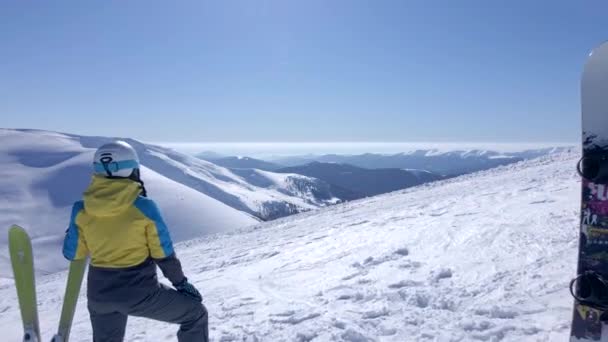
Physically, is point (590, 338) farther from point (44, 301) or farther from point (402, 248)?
point (44, 301)

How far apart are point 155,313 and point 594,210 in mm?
3533

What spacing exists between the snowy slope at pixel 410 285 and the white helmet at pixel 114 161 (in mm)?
Result: 2731

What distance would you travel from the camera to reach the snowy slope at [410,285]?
15.1 feet

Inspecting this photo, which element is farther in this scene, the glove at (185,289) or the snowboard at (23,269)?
the snowboard at (23,269)

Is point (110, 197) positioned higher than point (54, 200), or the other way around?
point (110, 197)

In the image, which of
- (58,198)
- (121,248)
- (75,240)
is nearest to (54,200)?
(58,198)

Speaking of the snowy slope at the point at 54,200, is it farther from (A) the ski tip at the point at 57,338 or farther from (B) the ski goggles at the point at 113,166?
(B) the ski goggles at the point at 113,166

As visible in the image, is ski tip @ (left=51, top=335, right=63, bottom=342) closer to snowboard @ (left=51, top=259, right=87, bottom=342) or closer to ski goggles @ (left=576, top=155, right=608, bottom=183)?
snowboard @ (left=51, top=259, right=87, bottom=342)

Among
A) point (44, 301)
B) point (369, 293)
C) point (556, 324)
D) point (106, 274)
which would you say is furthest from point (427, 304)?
point (44, 301)

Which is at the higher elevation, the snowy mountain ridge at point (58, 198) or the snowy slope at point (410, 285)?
the snowy slope at point (410, 285)

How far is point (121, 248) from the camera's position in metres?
3.28

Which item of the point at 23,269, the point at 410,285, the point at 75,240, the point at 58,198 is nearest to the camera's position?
the point at 75,240

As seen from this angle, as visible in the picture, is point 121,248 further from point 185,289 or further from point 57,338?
point 57,338

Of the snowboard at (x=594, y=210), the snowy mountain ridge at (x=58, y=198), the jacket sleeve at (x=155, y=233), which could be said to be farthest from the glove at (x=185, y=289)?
the snowy mountain ridge at (x=58, y=198)
